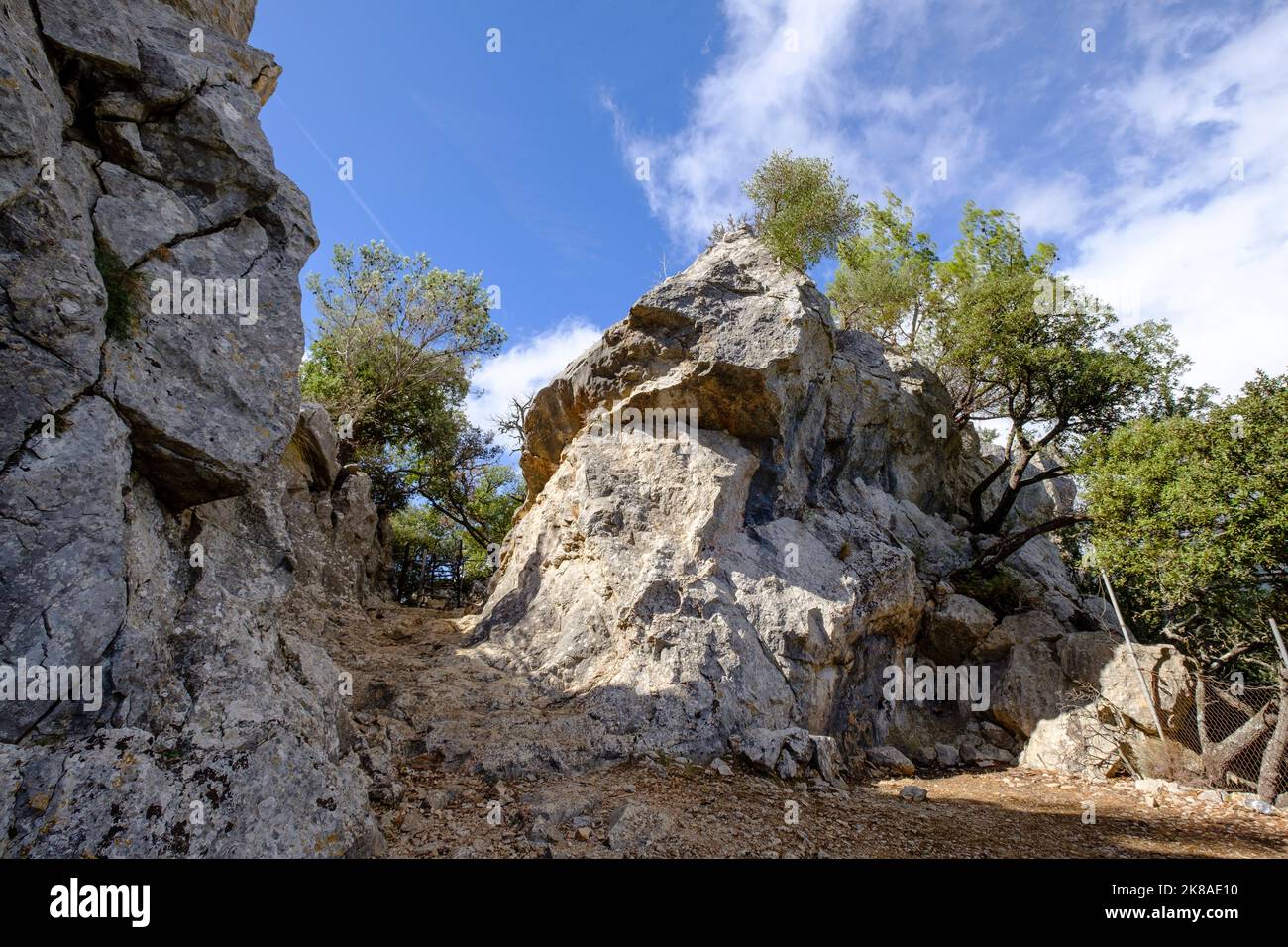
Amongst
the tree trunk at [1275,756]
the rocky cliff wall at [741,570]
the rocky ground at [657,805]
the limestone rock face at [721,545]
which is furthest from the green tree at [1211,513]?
the rocky ground at [657,805]

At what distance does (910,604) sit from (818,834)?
785 cm

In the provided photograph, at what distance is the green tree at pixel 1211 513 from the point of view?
10469 millimetres

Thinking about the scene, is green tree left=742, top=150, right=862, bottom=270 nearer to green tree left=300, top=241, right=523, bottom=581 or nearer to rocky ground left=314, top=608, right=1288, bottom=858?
green tree left=300, top=241, right=523, bottom=581

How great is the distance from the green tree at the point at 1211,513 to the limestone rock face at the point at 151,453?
13.3 m

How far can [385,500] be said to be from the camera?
19.0m

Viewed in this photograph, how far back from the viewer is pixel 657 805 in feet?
23.7

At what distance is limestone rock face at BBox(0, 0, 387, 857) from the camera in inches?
185

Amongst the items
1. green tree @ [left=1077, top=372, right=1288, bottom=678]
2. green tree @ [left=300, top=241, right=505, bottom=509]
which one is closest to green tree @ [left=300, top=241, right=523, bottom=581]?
green tree @ [left=300, top=241, right=505, bottom=509]

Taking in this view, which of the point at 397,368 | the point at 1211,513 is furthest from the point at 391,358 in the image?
the point at 1211,513

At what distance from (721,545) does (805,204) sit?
13932mm

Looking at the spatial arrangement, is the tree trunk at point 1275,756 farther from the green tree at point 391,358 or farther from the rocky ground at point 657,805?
the green tree at point 391,358
